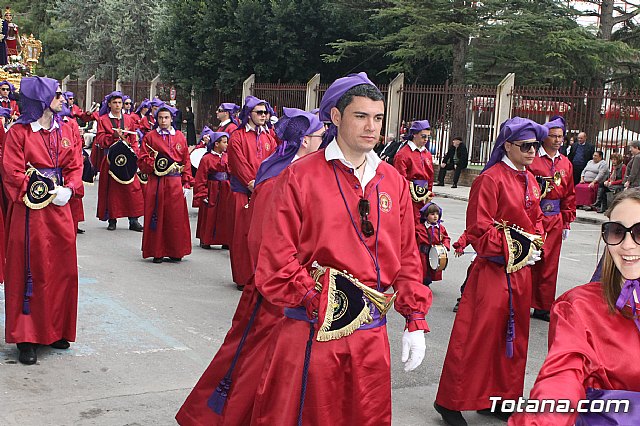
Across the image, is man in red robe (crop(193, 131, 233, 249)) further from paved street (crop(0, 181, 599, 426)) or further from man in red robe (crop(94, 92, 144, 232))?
man in red robe (crop(94, 92, 144, 232))

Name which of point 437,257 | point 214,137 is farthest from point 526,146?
point 214,137

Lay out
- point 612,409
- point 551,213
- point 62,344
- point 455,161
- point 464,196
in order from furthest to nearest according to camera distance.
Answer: point 455,161 < point 464,196 < point 551,213 < point 62,344 < point 612,409

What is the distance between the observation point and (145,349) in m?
7.27

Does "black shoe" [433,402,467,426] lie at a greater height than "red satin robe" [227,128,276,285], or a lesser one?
lesser

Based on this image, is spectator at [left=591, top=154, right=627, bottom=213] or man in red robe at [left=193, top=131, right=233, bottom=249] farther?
spectator at [left=591, top=154, right=627, bottom=213]

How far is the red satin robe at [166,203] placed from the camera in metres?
11.4

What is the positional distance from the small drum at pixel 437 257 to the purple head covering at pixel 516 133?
3357mm

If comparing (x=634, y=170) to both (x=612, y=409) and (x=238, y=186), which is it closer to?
(x=238, y=186)

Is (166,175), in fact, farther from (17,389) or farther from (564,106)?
(564,106)

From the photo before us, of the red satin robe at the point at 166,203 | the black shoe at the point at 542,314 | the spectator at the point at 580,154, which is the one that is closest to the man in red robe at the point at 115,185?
the red satin robe at the point at 166,203

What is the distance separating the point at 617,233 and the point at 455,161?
896 inches

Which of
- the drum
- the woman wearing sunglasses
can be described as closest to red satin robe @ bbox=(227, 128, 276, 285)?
the drum

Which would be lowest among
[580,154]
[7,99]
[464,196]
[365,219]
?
[464,196]

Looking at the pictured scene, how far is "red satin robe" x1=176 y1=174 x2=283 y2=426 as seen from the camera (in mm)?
4766
